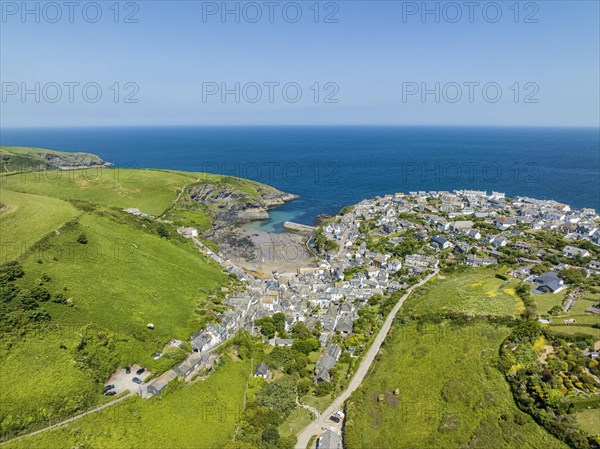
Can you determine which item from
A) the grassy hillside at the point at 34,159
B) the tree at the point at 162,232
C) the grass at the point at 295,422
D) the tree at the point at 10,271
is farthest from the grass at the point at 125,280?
the grassy hillside at the point at 34,159

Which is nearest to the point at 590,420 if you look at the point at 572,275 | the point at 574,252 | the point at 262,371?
the point at 262,371

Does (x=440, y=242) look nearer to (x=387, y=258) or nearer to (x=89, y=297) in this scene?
(x=387, y=258)

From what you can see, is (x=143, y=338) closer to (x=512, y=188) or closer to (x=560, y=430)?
(x=560, y=430)

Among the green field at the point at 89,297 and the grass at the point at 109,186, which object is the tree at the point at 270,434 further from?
the grass at the point at 109,186

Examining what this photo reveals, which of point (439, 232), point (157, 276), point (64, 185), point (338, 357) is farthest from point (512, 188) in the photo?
point (64, 185)

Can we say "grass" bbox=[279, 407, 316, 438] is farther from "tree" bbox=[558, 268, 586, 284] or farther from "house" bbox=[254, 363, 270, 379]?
"tree" bbox=[558, 268, 586, 284]

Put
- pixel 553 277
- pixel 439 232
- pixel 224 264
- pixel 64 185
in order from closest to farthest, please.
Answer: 1. pixel 553 277
2. pixel 224 264
3. pixel 439 232
4. pixel 64 185

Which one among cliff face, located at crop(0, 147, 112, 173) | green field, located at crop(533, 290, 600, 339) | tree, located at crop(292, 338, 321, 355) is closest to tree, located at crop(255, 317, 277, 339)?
tree, located at crop(292, 338, 321, 355)
